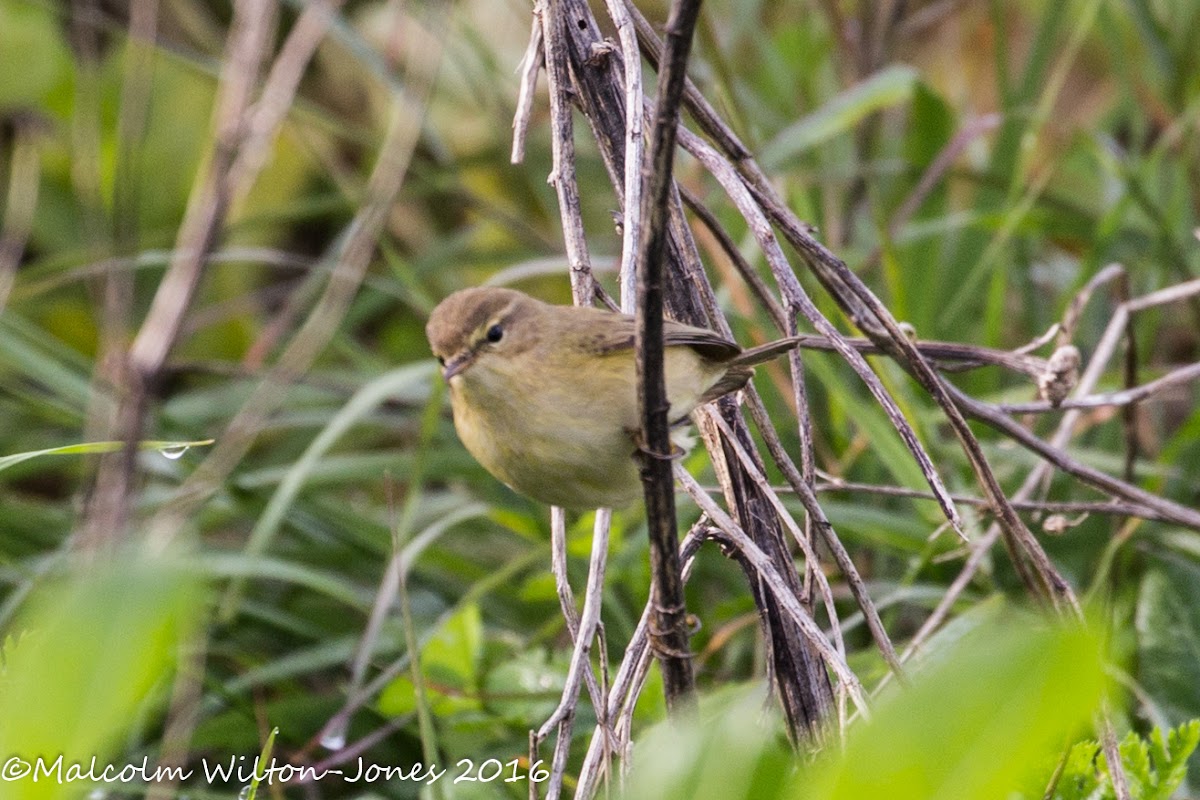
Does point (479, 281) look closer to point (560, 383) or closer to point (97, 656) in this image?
point (560, 383)

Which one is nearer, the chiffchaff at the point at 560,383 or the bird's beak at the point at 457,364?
the chiffchaff at the point at 560,383

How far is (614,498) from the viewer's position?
6.63ft

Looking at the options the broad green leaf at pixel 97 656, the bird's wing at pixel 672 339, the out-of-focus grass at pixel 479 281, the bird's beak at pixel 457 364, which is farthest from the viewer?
the out-of-focus grass at pixel 479 281

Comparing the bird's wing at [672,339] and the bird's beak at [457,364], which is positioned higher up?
the bird's wing at [672,339]

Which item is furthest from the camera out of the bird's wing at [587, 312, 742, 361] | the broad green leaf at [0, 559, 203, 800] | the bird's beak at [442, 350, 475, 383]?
the bird's beak at [442, 350, 475, 383]

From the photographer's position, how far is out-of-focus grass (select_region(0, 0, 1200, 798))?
113 inches

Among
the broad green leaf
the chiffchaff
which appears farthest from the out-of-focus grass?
the broad green leaf

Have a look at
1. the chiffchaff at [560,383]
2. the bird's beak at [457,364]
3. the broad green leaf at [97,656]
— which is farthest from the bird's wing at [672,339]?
the broad green leaf at [97,656]

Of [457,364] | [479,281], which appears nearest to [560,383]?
[457,364]

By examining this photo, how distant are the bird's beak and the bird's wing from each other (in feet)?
0.68

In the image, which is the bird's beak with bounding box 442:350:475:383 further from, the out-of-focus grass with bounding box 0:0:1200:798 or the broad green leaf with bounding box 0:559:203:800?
the broad green leaf with bounding box 0:559:203:800

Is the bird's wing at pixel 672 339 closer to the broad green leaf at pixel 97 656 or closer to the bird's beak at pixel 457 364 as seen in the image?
the bird's beak at pixel 457 364

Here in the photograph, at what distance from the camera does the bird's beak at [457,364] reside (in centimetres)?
219

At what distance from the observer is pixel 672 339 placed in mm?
1914
